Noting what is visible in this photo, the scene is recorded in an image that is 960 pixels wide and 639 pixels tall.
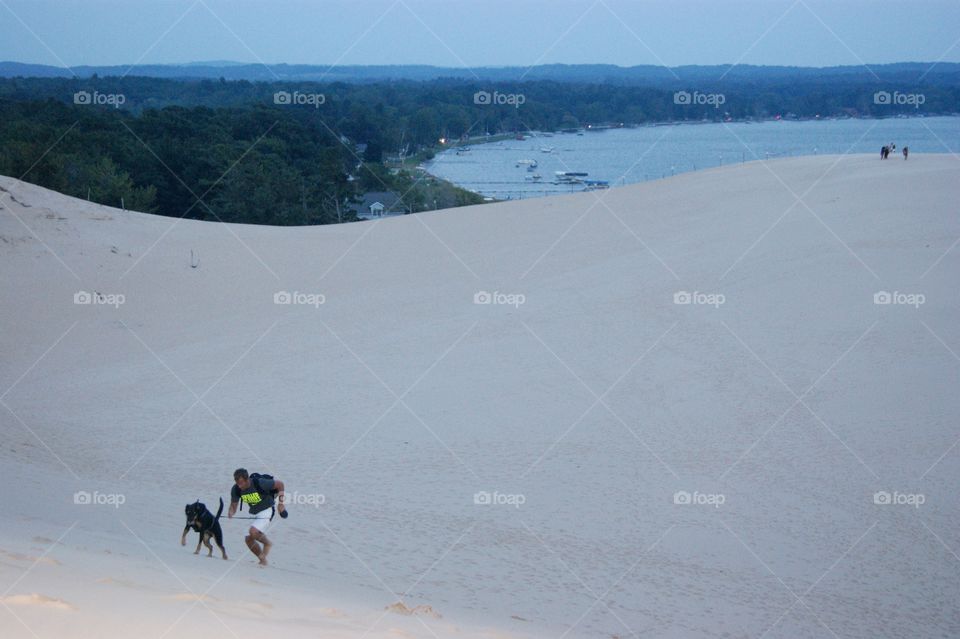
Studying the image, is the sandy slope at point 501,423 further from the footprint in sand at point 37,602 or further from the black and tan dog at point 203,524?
the black and tan dog at point 203,524

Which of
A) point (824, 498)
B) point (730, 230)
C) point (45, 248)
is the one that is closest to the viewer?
point (824, 498)

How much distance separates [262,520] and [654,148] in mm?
73268

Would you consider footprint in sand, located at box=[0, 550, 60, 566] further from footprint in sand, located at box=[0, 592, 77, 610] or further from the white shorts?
the white shorts

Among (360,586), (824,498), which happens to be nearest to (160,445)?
(360,586)

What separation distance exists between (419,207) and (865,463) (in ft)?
136

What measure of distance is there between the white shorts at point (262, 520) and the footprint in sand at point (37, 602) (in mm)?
3494

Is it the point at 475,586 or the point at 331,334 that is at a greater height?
the point at 331,334

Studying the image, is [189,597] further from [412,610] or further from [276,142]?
[276,142]

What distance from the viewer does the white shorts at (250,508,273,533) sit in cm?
899

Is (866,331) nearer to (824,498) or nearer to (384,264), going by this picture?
(824,498)

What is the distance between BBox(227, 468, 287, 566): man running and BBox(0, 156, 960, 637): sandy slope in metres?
0.28

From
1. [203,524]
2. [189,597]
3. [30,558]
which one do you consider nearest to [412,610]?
[189,597]

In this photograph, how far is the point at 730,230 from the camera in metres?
26.8

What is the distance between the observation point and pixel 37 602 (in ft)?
17.7
